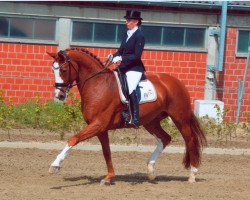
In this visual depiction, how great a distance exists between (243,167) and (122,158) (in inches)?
90.5

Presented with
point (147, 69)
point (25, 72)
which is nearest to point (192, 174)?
point (147, 69)

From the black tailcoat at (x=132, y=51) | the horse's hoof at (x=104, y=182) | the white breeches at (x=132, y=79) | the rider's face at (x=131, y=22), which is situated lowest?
the horse's hoof at (x=104, y=182)

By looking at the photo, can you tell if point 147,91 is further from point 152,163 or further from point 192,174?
point 192,174

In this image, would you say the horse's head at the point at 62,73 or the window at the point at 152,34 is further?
the window at the point at 152,34

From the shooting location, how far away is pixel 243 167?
14.1m

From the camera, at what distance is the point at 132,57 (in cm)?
1154

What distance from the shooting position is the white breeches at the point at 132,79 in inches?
459

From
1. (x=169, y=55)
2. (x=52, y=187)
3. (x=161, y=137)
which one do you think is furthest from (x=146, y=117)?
(x=169, y=55)

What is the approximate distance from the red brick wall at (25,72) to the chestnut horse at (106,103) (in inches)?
380

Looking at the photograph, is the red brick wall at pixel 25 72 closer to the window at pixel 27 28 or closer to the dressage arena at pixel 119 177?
the window at pixel 27 28

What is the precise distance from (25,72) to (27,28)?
1274 mm

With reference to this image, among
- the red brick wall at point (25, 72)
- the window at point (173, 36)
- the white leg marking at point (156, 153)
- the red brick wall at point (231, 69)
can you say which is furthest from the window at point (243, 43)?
the white leg marking at point (156, 153)

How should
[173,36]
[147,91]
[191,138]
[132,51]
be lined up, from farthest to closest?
[173,36] < [191,138] < [147,91] < [132,51]


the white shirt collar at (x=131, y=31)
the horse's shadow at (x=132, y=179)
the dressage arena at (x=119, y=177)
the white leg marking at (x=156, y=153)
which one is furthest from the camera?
the white leg marking at (x=156, y=153)
